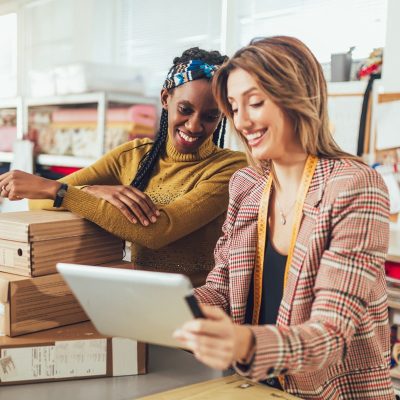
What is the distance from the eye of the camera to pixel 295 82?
40.4 inches

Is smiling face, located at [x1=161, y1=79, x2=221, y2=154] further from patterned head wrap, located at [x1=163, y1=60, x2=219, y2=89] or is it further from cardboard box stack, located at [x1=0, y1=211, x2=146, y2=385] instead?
cardboard box stack, located at [x1=0, y1=211, x2=146, y2=385]

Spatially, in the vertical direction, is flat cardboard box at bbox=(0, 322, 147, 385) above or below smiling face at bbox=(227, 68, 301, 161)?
below

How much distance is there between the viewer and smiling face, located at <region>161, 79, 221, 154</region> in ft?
4.94

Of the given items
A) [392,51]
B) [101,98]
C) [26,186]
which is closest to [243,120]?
[26,186]

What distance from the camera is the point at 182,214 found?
147 cm

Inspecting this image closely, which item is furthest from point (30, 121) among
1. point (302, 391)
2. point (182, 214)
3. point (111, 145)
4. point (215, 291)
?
point (302, 391)

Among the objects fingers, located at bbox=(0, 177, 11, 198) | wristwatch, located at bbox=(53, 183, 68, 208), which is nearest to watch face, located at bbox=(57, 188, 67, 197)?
wristwatch, located at bbox=(53, 183, 68, 208)

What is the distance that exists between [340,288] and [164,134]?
921 mm

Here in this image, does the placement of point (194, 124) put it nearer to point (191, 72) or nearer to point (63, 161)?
point (191, 72)

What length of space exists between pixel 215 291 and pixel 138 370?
25 centimetres

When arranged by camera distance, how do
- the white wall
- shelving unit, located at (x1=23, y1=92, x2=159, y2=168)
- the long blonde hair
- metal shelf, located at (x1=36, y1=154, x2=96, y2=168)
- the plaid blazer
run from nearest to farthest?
A: the plaid blazer < the long blonde hair < the white wall < shelving unit, located at (x1=23, y1=92, x2=159, y2=168) < metal shelf, located at (x1=36, y1=154, x2=96, y2=168)

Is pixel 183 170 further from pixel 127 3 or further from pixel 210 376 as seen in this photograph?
pixel 127 3

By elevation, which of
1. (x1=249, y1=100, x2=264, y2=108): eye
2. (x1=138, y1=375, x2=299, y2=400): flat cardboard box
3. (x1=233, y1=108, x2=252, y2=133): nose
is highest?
(x1=249, y1=100, x2=264, y2=108): eye

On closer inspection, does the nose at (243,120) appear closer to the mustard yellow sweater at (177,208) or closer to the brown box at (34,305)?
the mustard yellow sweater at (177,208)
